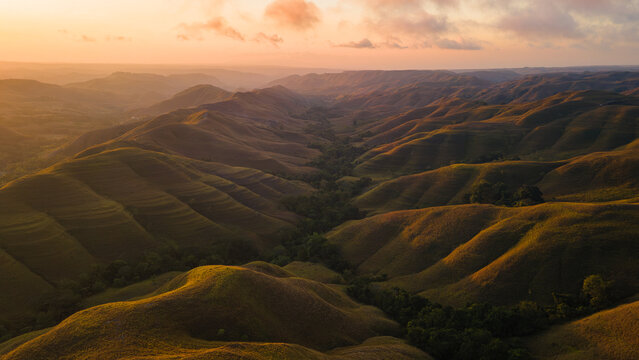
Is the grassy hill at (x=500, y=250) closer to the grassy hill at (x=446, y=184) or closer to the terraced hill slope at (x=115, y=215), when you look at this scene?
the grassy hill at (x=446, y=184)

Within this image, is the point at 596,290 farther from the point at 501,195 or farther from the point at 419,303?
the point at 501,195

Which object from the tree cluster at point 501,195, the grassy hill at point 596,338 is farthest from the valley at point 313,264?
the tree cluster at point 501,195

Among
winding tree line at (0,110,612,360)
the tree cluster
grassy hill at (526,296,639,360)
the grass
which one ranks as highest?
the tree cluster

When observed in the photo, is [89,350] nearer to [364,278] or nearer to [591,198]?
[364,278]

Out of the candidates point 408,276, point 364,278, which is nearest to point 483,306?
point 408,276

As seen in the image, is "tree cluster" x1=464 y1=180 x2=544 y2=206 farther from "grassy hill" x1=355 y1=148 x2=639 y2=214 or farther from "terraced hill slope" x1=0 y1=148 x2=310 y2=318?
"terraced hill slope" x1=0 y1=148 x2=310 y2=318

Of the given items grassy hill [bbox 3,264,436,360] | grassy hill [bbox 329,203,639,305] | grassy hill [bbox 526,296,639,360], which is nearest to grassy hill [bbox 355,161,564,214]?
grassy hill [bbox 329,203,639,305]
